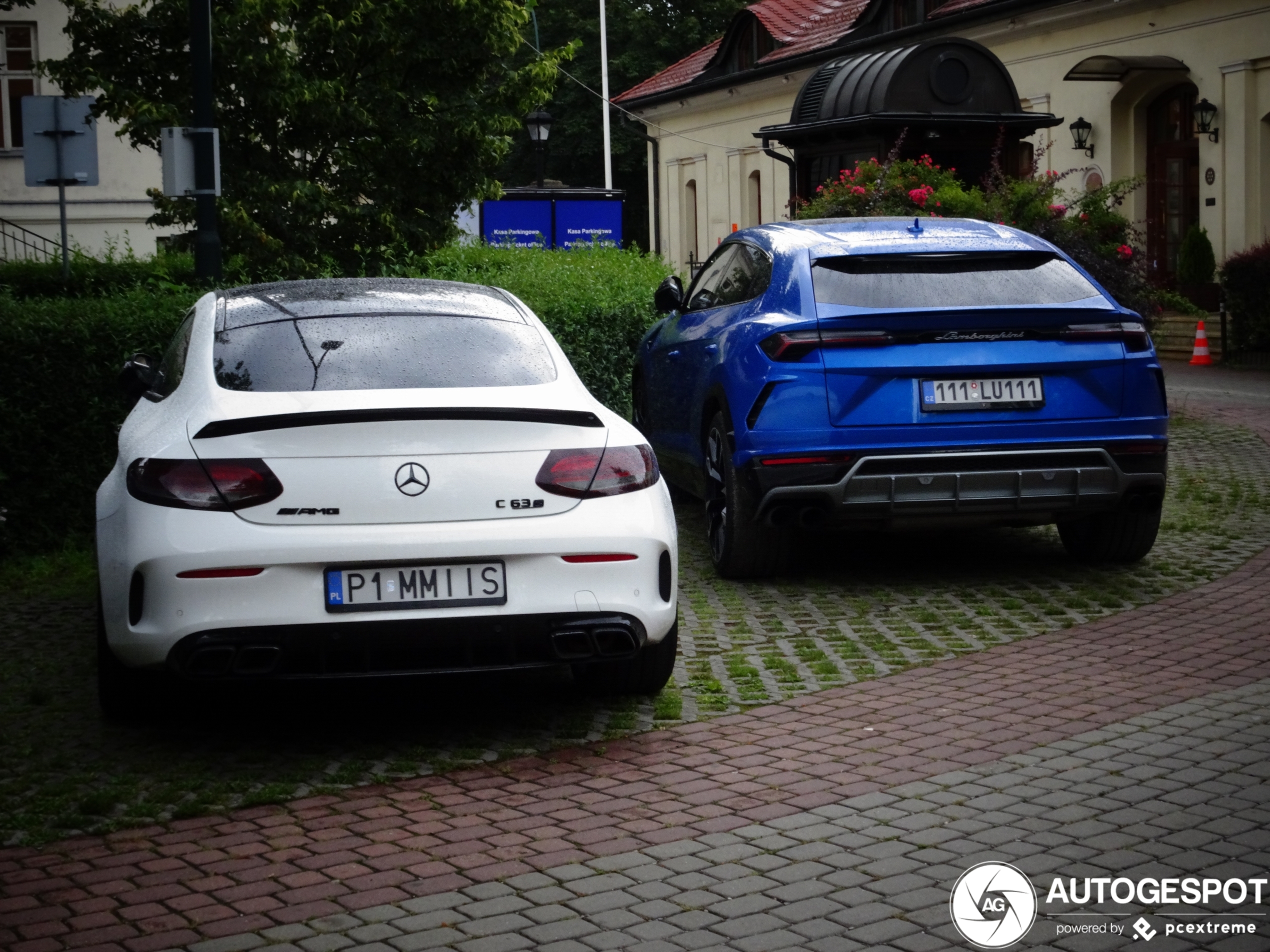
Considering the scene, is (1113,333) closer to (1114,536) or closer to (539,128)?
(1114,536)

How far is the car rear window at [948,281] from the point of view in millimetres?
7875

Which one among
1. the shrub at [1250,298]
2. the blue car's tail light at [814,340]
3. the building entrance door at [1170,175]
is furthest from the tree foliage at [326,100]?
the building entrance door at [1170,175]

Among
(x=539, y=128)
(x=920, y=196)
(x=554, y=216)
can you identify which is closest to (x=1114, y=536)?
(x=920, y=196)

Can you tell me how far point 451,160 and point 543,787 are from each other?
12532mm

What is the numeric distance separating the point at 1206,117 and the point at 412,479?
2581 cm

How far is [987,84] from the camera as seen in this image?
2528 cm

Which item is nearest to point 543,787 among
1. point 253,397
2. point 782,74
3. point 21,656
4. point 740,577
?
point 253,397

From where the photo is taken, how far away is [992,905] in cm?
402

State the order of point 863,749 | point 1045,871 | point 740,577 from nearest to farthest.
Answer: point 1045,871 < point 863,749 < point 740,577

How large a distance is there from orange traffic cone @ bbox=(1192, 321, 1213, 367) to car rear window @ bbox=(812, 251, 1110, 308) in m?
16.6

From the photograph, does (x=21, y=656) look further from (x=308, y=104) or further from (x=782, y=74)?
(x=782, y=74)

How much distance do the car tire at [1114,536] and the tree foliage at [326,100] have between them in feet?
30.3

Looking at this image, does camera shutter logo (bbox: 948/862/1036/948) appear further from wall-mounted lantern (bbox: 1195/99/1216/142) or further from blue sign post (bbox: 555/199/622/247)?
blue sign post (bbox: 555/199/622/247)

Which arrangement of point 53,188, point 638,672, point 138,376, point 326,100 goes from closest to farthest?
point 638,672, point 138,376, point 326,100, point 53,188
